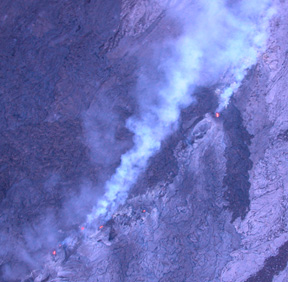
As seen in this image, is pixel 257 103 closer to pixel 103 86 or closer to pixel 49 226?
pixel 103 86

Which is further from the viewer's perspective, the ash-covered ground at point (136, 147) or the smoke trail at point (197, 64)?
the smoke trail at point (197, 64)

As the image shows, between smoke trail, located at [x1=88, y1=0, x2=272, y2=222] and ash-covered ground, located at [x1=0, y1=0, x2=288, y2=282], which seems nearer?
ash-covered ground, located at [x1=0, y1=0, x2=288, y2=282]

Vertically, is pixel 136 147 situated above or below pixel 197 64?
below
